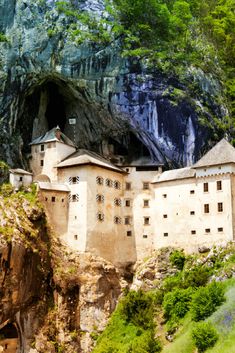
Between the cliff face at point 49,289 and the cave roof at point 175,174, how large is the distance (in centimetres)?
1124

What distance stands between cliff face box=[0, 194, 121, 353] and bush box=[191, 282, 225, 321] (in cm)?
1514

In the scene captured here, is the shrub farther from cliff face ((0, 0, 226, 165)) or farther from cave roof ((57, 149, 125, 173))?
cave roof ((57, 149, 125, 173))

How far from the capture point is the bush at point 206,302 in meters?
50.2

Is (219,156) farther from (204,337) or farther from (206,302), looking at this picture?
(204,337)

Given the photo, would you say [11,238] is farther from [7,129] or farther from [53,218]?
[7,129]

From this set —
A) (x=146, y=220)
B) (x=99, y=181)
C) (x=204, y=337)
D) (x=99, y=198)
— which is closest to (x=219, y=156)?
(x=146, y=220)

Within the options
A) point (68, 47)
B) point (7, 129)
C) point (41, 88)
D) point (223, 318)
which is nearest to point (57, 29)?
point (68, 47)

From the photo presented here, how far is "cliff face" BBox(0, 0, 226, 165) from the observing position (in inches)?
2687

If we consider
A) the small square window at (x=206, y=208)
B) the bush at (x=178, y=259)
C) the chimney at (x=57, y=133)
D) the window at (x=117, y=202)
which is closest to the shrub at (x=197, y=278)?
the bush at (x=178, y=259)

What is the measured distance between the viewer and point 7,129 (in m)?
69.2

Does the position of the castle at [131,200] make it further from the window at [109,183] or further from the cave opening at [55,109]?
the cave opening at [55,109]

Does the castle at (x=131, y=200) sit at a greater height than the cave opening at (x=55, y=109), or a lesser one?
lesser

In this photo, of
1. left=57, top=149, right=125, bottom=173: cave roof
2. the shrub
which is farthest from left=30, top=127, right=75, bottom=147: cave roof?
the shrub

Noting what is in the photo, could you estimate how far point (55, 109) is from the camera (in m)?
75.4
